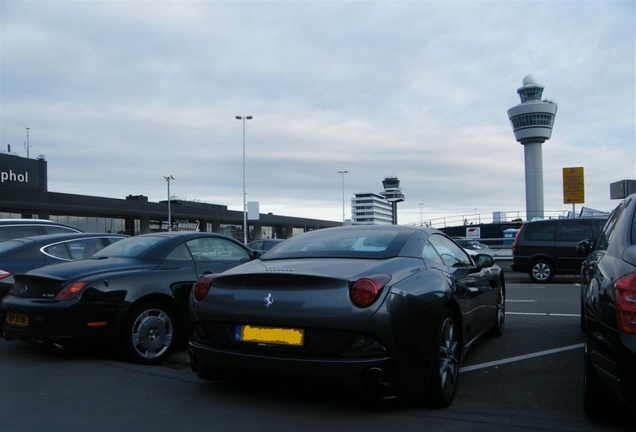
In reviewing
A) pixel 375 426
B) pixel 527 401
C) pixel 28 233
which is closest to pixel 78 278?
pixel 375 426

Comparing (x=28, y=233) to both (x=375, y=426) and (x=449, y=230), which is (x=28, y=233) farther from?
(x=449, y=230)

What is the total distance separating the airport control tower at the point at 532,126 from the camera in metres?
70.8

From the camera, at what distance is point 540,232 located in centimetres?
1476

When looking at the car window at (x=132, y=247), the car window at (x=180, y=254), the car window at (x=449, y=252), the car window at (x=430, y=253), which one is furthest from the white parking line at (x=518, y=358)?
the car window at (x=132, y=247)

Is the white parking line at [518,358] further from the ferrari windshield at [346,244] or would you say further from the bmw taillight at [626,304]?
the bmw taillight at [626,304]

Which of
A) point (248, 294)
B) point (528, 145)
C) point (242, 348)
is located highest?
point (528, 145)

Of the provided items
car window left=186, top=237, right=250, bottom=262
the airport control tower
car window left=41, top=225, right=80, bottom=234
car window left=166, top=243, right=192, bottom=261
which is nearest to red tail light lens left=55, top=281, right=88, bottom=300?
car window left=166, top=243, right=192, bottom=261

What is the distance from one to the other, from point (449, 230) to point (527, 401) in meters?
35.1

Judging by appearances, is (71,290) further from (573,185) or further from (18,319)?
(573,185)

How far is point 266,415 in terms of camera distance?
151 inches

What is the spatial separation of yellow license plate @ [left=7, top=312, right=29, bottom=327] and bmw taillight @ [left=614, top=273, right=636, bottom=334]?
497cm

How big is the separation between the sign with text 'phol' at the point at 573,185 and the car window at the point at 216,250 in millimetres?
36063

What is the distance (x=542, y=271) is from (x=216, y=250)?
426 inches

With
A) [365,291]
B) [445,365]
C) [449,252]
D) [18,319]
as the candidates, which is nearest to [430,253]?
[449,252]
